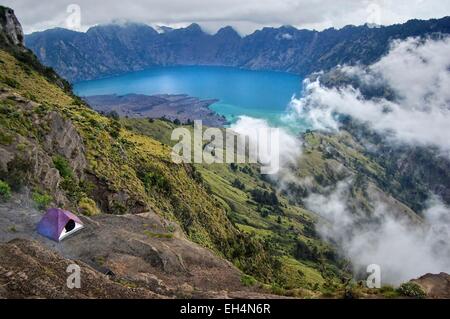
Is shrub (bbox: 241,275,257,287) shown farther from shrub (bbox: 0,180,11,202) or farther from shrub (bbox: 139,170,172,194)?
shrub (bbox: 139,170,172,194)

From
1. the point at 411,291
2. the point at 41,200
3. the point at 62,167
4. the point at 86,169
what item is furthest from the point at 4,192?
the point at 411,291

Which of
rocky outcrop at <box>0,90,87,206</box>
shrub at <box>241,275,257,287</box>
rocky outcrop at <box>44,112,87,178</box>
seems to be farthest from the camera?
rocky outcrop at <box>44,112,87,178</box>

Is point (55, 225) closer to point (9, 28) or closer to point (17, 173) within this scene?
point (17, 173)

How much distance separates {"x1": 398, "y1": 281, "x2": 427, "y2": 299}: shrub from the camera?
31766mm

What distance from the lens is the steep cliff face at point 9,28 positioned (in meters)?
134

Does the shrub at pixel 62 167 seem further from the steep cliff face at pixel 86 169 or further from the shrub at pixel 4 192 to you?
the shrub at pixel 4 192

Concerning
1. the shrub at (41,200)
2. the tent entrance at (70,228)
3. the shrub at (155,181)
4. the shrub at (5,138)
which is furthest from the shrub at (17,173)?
the shrub at (155,181)

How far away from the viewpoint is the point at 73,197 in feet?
177

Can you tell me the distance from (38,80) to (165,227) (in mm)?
79434

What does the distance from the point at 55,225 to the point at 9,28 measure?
12070 centimetres

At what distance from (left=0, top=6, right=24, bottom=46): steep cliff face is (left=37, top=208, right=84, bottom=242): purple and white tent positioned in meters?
107

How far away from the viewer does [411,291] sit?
31938mm

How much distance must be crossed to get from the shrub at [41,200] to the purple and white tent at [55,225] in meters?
5.19

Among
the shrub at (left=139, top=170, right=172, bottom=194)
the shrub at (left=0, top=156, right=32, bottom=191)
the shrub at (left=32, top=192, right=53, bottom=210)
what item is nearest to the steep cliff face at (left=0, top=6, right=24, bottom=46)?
the shrub at (left=139, top=170, right=172, bottom=194)
